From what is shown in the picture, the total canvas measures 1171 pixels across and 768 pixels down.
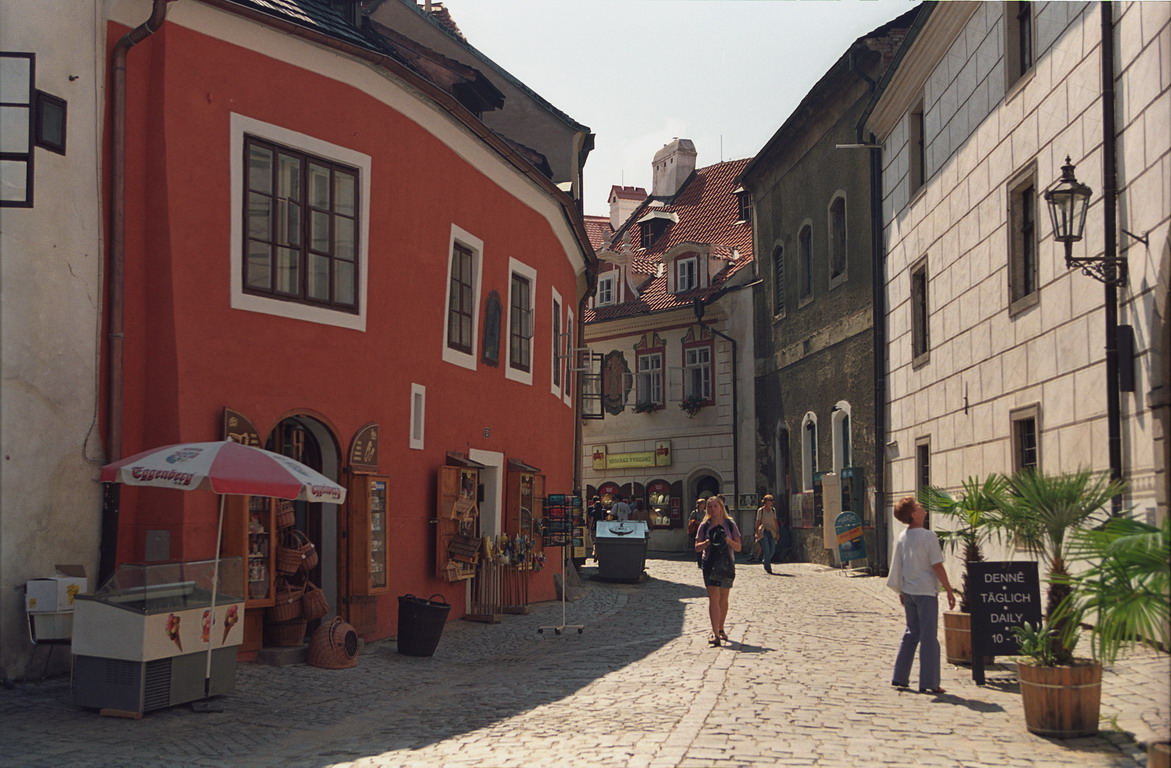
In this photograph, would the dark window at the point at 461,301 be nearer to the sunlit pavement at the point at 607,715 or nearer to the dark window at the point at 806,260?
the sunlit pavement at the point at 607,715

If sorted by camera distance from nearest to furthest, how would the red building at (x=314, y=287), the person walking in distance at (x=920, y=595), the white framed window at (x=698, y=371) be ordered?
1. the person walking in distance at (x=920, y=595)
2. the red building at (x=314, y=287)
3. the white framed window at (x=698, y=371)

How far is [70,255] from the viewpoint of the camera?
37.6 feet

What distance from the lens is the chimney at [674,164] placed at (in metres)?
46.3

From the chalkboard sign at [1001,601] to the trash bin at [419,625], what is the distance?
5824mm

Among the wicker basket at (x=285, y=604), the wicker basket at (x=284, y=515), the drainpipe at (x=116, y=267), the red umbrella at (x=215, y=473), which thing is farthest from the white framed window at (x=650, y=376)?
the red umbrella at (x=215, y=473)

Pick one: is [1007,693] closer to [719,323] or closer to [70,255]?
[70,255]

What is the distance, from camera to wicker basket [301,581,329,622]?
13.0 meters

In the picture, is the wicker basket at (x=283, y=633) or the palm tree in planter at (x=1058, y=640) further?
the wicker basket at (x=283, y=633)

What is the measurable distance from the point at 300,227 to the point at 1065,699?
8.97 metres

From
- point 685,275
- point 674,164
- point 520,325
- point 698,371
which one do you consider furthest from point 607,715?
point 674,164

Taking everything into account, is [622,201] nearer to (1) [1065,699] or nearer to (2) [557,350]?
(2) [557,350]

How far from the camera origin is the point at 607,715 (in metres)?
9.82

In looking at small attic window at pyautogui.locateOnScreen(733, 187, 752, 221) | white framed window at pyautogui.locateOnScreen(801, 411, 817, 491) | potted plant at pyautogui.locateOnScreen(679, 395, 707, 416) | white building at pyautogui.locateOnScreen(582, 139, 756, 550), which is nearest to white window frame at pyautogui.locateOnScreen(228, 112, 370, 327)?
white framed window at pyautogui.locateOnScreen(801, 411, 817, 491)

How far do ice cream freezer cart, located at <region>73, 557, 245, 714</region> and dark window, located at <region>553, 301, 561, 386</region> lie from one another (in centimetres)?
1276
